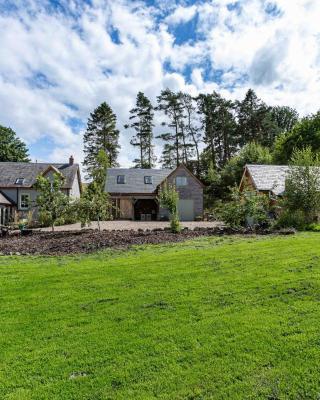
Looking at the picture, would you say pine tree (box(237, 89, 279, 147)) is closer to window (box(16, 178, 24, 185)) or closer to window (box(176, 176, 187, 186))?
window (box(176, 176, 187, 186))

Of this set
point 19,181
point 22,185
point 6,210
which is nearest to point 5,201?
point 6,210

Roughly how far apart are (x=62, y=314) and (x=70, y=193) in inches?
1076

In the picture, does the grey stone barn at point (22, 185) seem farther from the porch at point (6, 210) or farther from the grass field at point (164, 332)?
the grass field at point (164, 332)

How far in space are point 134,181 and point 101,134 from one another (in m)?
16.9

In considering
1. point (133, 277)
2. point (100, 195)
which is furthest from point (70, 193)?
point (133, 277)

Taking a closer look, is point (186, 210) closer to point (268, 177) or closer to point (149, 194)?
point (149, 194)

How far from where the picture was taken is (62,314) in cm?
497

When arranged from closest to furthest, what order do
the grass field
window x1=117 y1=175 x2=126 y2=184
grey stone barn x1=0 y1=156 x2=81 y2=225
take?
the grass field, grey stone barn x1=0 y1=156 x2=81 y2=225, window x1=117 y1=175 x2=126 y2=184

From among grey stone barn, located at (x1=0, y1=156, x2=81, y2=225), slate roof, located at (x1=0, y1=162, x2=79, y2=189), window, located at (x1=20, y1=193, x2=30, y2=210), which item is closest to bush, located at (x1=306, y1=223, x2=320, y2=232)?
grey stone barn, located at (x1=0, y1=156, x2=81, y2=225)

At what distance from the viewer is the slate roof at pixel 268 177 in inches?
867

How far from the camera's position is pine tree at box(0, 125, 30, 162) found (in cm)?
4684

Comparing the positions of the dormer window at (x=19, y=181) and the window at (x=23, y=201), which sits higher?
the dormer window at (x=19, y=181)

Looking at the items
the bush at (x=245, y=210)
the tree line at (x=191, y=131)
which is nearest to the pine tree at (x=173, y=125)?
the tree line at (x=191, y=131)

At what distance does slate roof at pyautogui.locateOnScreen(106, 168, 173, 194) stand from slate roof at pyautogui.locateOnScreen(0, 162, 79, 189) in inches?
150
